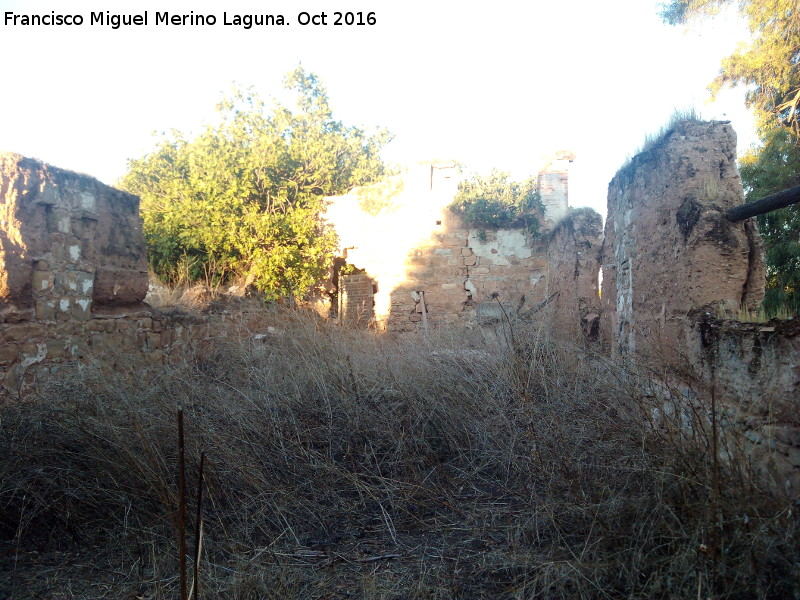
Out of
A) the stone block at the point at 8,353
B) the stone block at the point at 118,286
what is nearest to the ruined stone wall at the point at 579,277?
the stone block at the point at 118,286

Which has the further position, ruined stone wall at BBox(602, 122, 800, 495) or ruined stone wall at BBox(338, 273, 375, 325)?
ruined stone wall at BBox(338, 273, 375, 325)

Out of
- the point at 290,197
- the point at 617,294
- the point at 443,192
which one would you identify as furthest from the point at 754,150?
the point at 290,197

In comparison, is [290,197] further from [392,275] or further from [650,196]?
[650,196]

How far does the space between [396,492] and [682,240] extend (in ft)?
8.97

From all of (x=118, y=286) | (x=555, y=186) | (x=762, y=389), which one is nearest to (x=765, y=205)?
(x=762, y=389)

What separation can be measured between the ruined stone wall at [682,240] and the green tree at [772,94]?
4501 mm

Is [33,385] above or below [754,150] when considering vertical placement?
below

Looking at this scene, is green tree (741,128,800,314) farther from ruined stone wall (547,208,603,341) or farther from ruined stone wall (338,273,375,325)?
ruined stone wall (338,273,375,325)

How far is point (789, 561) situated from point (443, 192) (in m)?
9.75

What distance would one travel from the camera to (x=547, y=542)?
7.78ft

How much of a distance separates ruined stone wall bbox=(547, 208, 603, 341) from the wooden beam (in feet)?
11.6

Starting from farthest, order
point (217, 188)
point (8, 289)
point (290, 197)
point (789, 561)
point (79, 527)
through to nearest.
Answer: point (290, 197) < point (217, 188) < point (8, 289) < point (79, 527) < point (789, 561)

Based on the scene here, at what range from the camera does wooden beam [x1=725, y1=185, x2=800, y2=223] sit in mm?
2953

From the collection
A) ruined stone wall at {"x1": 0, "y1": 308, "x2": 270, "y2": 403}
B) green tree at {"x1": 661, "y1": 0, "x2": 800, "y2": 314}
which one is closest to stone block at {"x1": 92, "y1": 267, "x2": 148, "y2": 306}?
ruined stone wall at {"x1": 0, "y1": 308, "x2": 270, "y2": 403}
